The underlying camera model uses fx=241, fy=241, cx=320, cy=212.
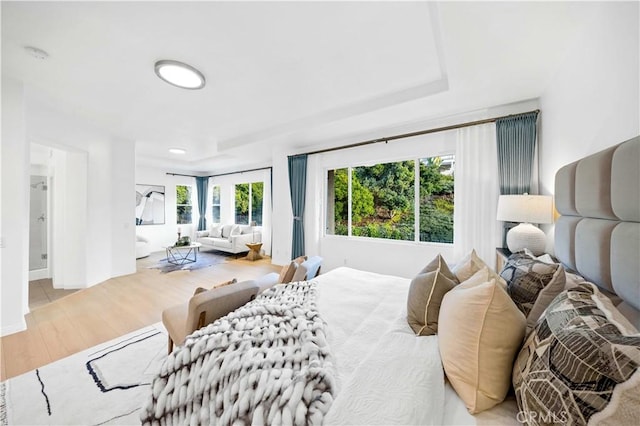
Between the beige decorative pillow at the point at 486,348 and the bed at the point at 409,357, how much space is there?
0.05 feet

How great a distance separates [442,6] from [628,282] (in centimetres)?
171

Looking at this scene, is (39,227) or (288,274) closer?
(288,274)

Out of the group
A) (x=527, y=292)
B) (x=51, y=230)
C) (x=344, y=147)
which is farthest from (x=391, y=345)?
(x=51, y=230)

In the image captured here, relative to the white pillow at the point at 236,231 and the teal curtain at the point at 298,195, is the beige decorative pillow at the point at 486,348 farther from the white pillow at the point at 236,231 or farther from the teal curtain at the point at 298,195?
the white pillow at the point at 236,231

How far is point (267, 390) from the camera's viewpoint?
2.83 feet

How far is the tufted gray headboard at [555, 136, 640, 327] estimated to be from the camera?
902 millimetres

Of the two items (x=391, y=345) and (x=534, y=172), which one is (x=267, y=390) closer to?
(x=391, y=345)

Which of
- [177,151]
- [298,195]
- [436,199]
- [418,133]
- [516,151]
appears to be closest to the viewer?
[516,151]

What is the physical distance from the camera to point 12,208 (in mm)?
2428

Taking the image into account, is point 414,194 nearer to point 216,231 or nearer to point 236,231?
point 236,231

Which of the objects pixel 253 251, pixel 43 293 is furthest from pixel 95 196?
pixel 253 251

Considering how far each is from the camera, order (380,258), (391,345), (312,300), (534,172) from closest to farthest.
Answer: (391,345)
(312,300)
(534,172)
(380,258)

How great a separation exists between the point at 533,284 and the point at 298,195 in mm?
4104

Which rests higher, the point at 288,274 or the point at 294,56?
the point at 294,56
